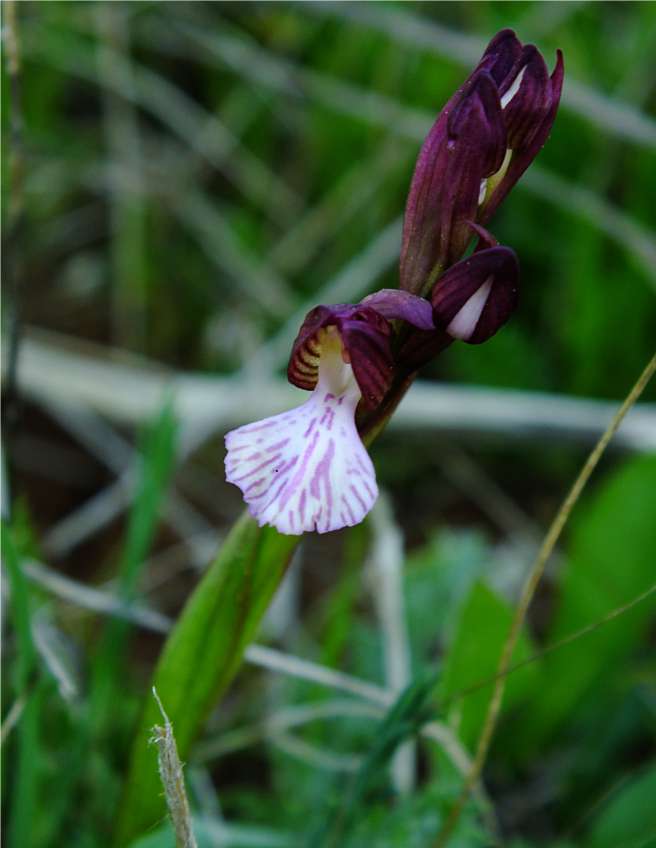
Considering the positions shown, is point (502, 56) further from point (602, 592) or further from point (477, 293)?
point (602, 592)

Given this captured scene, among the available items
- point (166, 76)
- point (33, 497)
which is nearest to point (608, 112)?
point (33, 497)

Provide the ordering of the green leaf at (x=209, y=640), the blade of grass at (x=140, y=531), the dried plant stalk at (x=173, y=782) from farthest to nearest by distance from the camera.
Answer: the blade of grass at (x=140, y=531) → the green leaf at (x=209, y=640) → the dried plant stalk at (x=173, y=782)

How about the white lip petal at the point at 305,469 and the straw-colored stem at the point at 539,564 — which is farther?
the straw-colored stem at the point at 539,564

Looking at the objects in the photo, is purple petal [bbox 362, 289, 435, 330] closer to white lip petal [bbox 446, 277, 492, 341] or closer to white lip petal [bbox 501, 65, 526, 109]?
white lip petal [bbox 446, 277, 492, 341]

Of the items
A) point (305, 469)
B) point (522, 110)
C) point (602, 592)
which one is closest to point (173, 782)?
point (305, 469)

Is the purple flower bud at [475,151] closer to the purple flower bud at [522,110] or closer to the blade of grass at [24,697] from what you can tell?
the purple flower bud at [522,110]

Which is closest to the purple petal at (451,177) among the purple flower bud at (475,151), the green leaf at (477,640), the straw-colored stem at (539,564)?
the purple flower bud at (475,151)

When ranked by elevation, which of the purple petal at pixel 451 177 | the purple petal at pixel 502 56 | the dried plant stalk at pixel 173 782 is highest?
the purple petal at pixel 502 56
